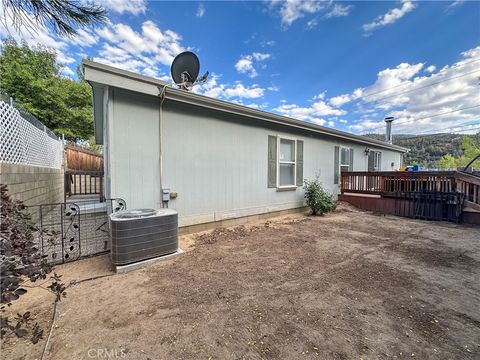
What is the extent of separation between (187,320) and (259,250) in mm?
1918

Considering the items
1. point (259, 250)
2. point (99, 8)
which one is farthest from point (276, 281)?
point (99, 8)

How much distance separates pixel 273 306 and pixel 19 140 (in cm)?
492

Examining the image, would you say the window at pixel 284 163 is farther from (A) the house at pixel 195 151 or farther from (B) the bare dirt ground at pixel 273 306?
(B) the bare dirt ground at pixel 273 306

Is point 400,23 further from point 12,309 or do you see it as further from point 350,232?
point 12,309

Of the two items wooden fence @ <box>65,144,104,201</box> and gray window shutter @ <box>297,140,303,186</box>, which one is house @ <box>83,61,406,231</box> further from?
wooden fence @ <box>65,144,104,201</box>

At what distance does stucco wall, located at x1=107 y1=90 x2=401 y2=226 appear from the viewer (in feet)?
12.0

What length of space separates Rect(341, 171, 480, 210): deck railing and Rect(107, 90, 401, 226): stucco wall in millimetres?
3150

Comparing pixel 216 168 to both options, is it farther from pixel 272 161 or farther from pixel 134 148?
pixel 272 161

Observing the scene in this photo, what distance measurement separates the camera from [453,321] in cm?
185

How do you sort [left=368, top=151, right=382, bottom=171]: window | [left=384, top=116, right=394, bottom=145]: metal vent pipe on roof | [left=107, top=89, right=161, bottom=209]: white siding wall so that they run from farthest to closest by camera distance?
[left=384, top=116, right=394, bottom=145]: metal vent pipe on roof → [left=368, top=151, right=382, bottom=171]: window → [left=107, top=89, right=161, bottom=209]: white siding wall

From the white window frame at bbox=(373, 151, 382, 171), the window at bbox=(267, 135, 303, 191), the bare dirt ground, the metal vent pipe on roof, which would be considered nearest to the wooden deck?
the bare dirt ground

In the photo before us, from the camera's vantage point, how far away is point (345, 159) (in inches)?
339

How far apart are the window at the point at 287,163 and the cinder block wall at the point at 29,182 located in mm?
5440

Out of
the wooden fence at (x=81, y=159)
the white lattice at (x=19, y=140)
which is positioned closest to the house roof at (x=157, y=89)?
the white lattice at (x=19, y=140)
